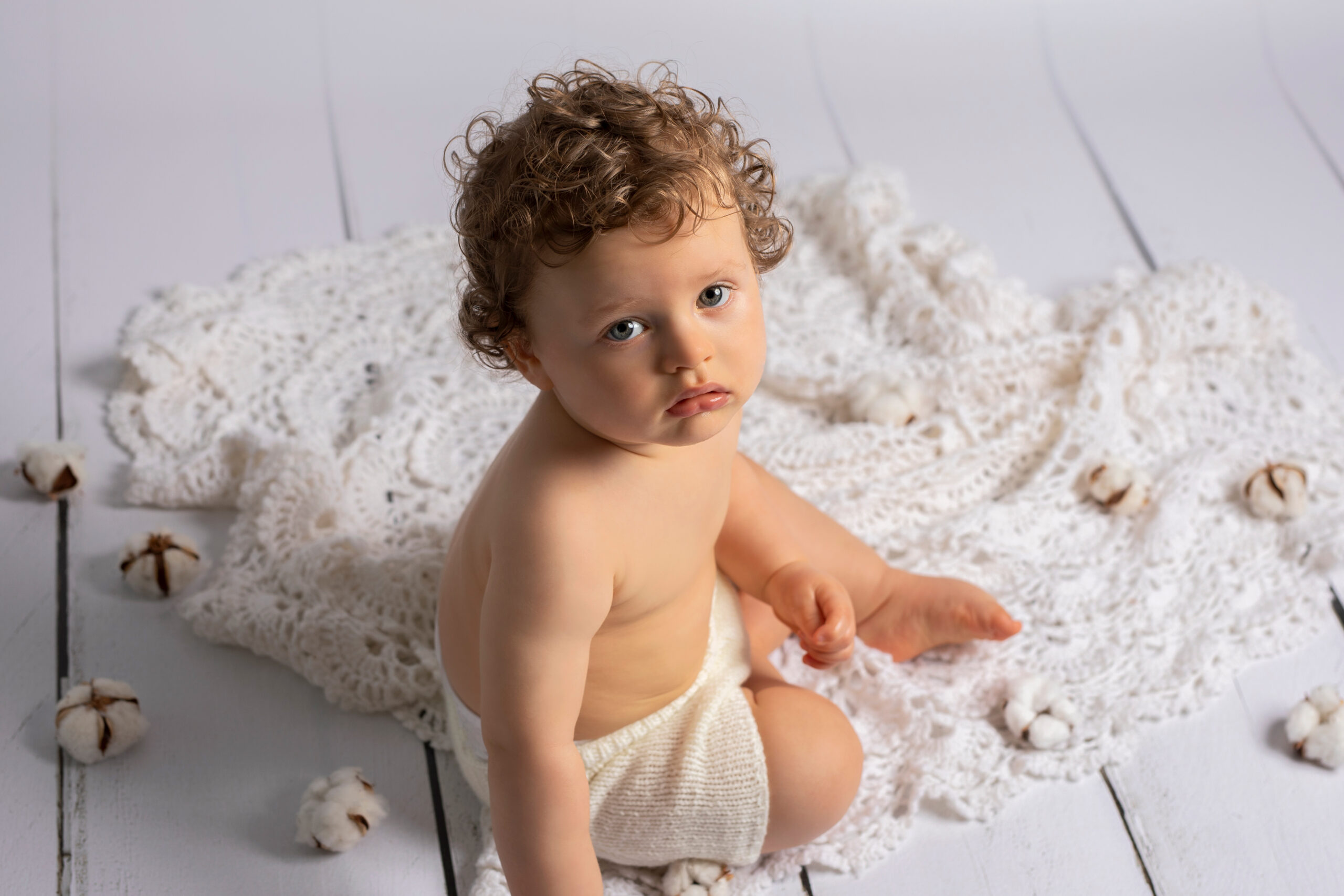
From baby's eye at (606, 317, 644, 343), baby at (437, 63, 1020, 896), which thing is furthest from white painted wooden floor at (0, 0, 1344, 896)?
baby's eye at (606, 317, 644, 343)

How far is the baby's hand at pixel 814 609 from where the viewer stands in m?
0.94

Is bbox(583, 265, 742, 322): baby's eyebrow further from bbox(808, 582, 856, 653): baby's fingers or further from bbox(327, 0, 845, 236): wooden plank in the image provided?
bbox(327, 0, 845, 236): wooden plank

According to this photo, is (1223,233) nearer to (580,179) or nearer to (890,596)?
(890,596)

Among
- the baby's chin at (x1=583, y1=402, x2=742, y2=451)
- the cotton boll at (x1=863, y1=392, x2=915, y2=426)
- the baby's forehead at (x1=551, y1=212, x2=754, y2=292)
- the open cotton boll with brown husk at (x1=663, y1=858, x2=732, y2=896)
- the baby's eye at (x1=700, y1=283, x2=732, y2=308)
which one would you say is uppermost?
the baby's forehead at (x1=551, y1=212, x2=754, y2=292)

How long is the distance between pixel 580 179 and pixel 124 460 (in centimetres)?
79

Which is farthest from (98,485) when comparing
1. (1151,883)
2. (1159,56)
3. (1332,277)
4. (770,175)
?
(1159,56)

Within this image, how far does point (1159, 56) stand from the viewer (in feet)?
6.52

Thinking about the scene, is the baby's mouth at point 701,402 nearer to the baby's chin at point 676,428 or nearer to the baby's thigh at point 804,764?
the baby's chin at point 676,428

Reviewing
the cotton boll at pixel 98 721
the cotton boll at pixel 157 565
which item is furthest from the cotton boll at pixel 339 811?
the cotton boll at pixel 157 565

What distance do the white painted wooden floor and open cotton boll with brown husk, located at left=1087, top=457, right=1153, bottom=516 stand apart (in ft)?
0.65

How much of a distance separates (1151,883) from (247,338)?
104 cm

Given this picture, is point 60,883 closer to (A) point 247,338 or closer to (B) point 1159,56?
(A) point 247,338

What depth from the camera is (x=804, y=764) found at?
3.02 ft

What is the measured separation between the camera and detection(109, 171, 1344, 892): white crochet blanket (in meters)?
1.07
